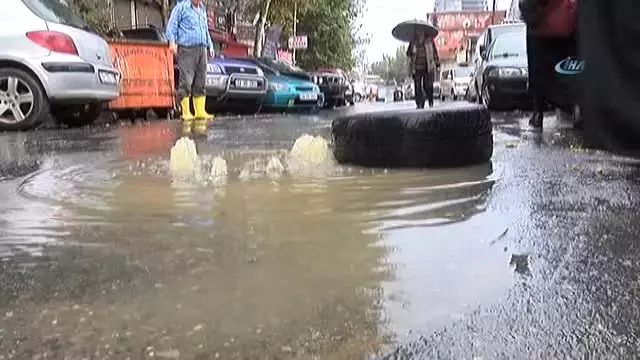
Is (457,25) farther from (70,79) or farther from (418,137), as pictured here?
(418,137)

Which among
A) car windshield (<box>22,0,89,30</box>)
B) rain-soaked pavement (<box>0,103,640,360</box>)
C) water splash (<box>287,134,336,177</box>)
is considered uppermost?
car windshield (<box>22,0,89,30</box>)

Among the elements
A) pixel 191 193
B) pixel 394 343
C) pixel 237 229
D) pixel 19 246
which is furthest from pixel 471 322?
pixel 191 193

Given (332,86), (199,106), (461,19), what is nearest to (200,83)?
(199,106)

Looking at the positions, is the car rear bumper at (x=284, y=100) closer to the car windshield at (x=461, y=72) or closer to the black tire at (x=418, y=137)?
the black tire at (x=418, y=137)

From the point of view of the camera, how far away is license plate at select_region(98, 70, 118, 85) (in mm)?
9898

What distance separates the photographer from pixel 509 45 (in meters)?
14.8

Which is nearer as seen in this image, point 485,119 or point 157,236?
point 157,236

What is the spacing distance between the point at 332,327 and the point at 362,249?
36.9 inches

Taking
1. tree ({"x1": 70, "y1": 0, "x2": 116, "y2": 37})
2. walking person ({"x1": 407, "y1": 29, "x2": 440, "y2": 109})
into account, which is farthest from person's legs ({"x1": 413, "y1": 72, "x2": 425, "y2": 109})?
tree ({"x1": 70, "y1": 0, "x2": 116, "y2": 37})

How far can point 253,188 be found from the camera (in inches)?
191

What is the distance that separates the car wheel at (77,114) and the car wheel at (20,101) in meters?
1.59

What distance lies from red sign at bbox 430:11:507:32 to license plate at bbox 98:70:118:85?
5818cm

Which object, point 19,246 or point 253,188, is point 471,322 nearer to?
point 19,246

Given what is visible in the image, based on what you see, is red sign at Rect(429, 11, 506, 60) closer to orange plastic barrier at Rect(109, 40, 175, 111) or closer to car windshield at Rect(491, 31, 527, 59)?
car windshield at Rect(491, 31, 527, 59)
